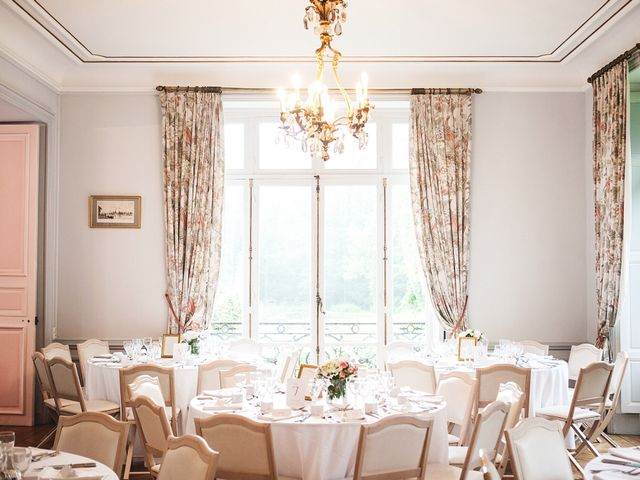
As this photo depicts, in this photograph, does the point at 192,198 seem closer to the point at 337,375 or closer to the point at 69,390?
the point at 69,390

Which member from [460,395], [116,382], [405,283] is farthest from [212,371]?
[405,283]

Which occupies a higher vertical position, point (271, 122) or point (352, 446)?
point (271, 122)

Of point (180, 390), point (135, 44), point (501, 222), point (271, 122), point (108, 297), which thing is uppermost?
point (135, 44)

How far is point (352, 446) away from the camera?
3984mm

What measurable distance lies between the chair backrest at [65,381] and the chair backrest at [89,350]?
95 centimetres

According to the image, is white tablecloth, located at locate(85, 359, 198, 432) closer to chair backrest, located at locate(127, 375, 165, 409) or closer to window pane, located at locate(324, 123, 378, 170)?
chair backrest, located at locate(127, 375, 165, 409)

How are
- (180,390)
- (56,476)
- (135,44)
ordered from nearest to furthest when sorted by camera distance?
(56,476) < (180,390) < (135,44)

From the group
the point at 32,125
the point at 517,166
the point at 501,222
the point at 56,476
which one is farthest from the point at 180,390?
the point at 517,166

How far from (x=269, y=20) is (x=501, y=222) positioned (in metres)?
3.57

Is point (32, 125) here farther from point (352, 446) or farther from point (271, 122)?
point (352, 446)

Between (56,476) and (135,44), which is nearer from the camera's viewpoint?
(56,476)

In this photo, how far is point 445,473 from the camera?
13.4 feet

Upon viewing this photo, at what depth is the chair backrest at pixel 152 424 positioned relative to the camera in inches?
159

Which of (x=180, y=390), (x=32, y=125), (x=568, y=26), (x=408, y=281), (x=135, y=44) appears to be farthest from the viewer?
(x=408, y=281)
